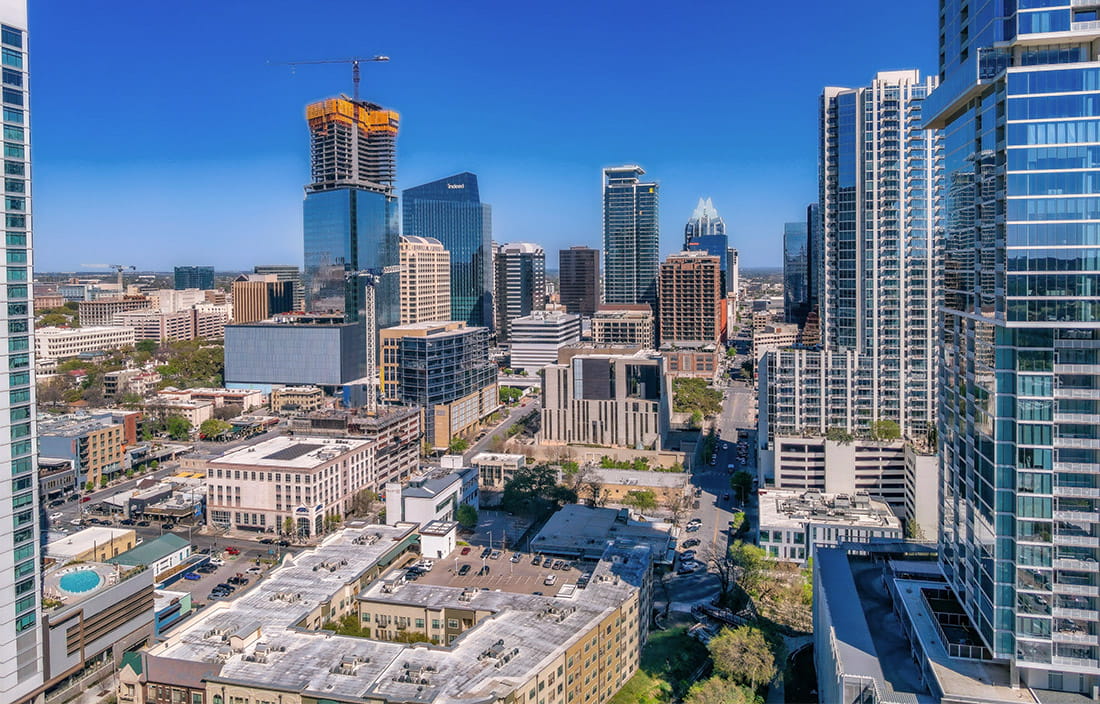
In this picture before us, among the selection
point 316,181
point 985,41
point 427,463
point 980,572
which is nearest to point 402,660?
point 980,572

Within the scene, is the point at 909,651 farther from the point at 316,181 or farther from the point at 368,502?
the point at 316,181

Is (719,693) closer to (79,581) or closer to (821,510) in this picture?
(821,510)

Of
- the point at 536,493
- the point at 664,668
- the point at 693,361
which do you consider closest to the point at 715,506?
the point at 536,493

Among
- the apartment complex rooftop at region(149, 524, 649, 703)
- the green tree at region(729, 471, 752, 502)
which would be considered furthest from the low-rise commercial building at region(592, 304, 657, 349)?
the apartment complex rooftop at region(149, 524, 649, 703)

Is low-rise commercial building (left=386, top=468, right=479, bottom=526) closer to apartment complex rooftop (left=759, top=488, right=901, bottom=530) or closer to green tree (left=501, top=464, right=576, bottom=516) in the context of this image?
green tree (left=501, top=464, right=576, bottom=516)

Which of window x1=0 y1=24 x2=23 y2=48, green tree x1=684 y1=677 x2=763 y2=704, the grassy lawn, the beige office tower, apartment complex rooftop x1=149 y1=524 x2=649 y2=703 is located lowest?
the grassy lawn

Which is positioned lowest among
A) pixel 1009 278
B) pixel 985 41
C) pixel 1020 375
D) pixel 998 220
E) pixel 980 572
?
pixel 980 572
